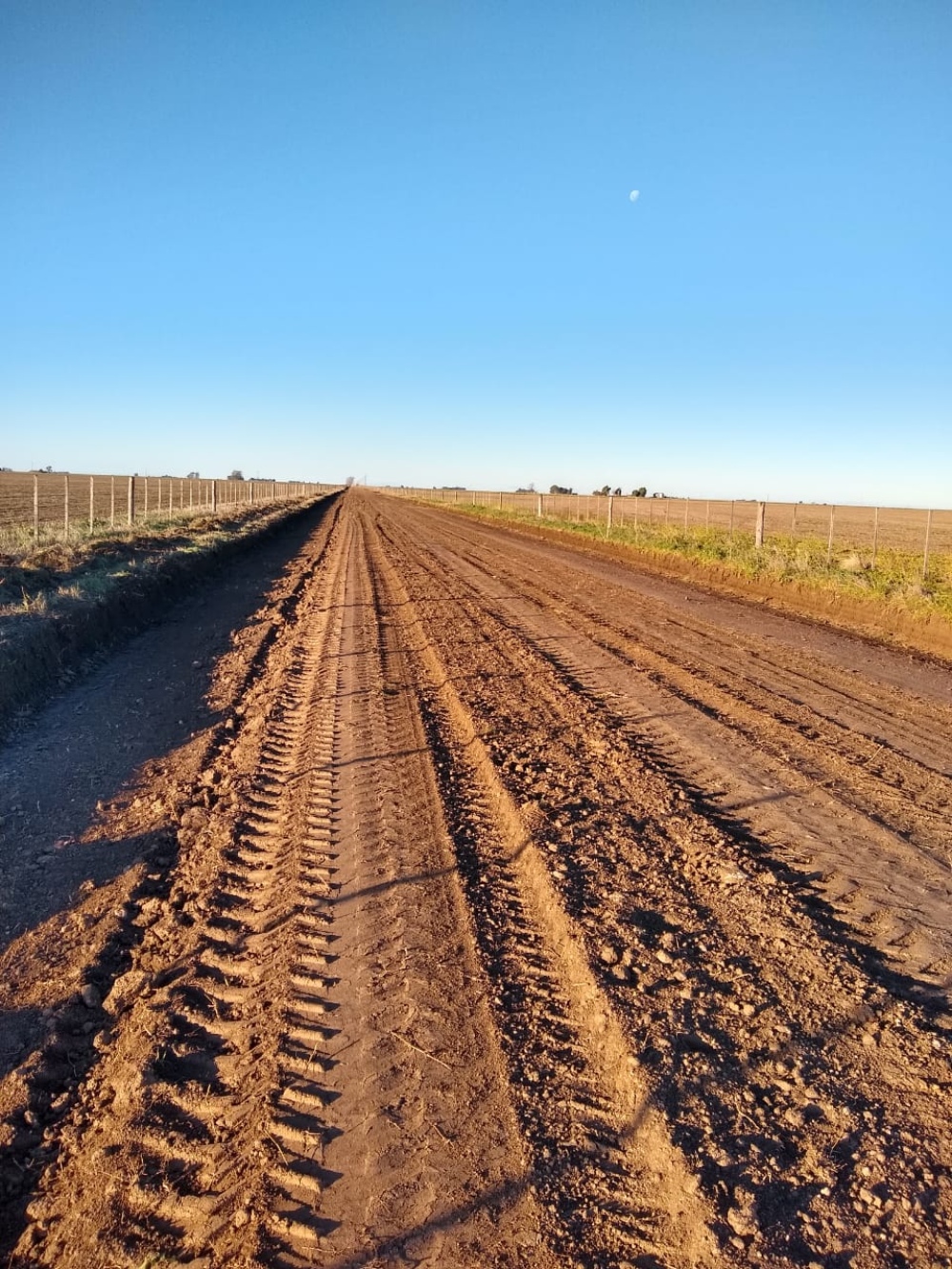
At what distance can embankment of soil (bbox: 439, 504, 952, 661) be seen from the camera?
1430 centimetres

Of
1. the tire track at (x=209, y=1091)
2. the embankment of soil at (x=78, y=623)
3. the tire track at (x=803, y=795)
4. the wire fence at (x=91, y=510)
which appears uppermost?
the wire fence at (x=91, y=510)

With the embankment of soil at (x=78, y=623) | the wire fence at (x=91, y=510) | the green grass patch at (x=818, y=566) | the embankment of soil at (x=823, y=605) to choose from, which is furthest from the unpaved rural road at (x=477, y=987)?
the wire fence at (x=91, y=510)

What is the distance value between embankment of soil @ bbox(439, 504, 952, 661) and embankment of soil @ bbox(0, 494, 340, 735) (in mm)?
11869

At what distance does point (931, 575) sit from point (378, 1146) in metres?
18.2

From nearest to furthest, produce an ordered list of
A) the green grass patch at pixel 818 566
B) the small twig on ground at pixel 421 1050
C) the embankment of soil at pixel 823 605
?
the small twig on ground at pixel 421 1050
the embankment of soil at pixel 823 605
the green grass patch at pixel 818 566

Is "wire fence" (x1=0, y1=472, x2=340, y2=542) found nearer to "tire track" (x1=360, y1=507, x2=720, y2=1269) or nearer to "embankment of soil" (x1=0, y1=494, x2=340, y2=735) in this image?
"embankment of soil" (x1=0, y1=494, x2=340, y2=735)

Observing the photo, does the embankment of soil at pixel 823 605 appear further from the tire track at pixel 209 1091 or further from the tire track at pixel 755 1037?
the tire track at pixel 209 1091

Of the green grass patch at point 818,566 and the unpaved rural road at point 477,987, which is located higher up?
the green grass patch at point 818,566

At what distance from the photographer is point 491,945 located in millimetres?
4324

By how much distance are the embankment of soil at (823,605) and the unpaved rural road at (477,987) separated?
240 inches

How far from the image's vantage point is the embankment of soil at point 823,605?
46.9ft

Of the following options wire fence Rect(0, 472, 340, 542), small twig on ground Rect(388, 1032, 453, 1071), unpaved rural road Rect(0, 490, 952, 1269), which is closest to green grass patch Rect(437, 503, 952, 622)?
unpaved rural road Rect(0, 490, 952, 1269)

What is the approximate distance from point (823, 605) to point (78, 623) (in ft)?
44.6

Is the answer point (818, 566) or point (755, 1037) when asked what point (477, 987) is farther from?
point (818, 566)
